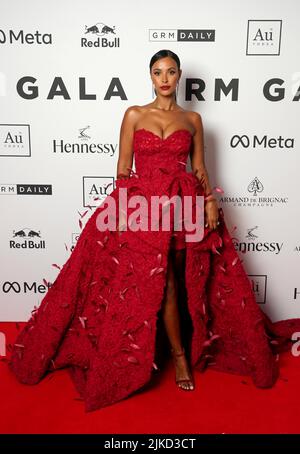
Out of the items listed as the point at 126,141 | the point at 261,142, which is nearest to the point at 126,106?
the point at 126,141

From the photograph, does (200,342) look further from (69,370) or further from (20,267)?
(20,267)

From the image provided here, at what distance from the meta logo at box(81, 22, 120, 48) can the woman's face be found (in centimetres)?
53

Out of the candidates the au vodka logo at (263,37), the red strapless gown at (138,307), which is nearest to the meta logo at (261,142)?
the au vodka logo at (263,37)

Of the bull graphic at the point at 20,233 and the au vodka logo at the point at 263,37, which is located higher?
the au vodka logo at the point at 263,37

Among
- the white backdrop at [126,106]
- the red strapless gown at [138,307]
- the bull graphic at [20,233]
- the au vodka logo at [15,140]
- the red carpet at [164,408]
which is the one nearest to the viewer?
the red carpet at [164,408]

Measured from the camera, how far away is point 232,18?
2119mm

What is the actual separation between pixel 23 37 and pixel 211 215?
130 cm

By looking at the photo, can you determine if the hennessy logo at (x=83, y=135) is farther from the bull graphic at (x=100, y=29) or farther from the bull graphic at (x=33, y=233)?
the bull graphic at (x=33, y=233)

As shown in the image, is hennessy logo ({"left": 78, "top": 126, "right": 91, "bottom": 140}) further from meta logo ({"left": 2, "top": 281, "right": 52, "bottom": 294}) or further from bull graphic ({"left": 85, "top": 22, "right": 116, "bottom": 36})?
meta logo ({"left": 2, "top": 281, "right": 52, "bottom": 294})

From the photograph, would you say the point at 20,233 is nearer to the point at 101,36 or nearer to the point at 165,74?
the point at 101,36

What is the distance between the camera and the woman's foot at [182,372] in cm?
185

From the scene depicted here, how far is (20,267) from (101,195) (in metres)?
0.63

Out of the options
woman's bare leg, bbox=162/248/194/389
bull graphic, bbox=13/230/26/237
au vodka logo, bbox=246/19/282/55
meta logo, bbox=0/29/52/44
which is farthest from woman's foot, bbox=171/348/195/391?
Answer: meta logo, bbox=0/29/52/44

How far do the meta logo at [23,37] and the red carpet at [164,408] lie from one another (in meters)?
1.57
